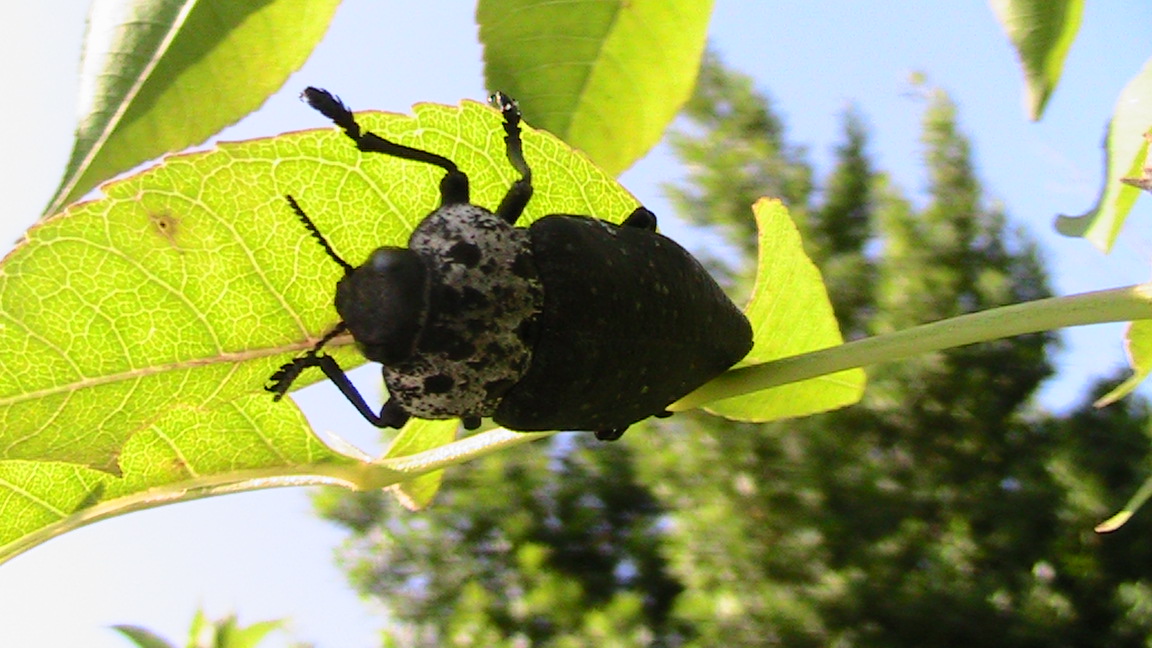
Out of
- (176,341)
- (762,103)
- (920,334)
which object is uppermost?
(176,341)

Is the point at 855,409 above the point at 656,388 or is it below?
below

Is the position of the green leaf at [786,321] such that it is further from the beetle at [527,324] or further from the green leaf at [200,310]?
the green leaf at [200,310]

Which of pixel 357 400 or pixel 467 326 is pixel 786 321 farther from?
pixel 357 400

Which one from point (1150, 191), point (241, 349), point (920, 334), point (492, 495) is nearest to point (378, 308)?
point (241, 349)

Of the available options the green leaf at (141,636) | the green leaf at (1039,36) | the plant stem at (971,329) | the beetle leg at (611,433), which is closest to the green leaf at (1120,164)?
the green leaf at (1039,36)

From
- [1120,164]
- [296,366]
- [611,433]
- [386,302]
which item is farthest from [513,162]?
[1120,164]

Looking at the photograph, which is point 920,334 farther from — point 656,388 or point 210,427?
point 210,427

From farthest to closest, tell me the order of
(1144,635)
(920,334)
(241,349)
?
(1144,635)
(241,349)
(920,334)
